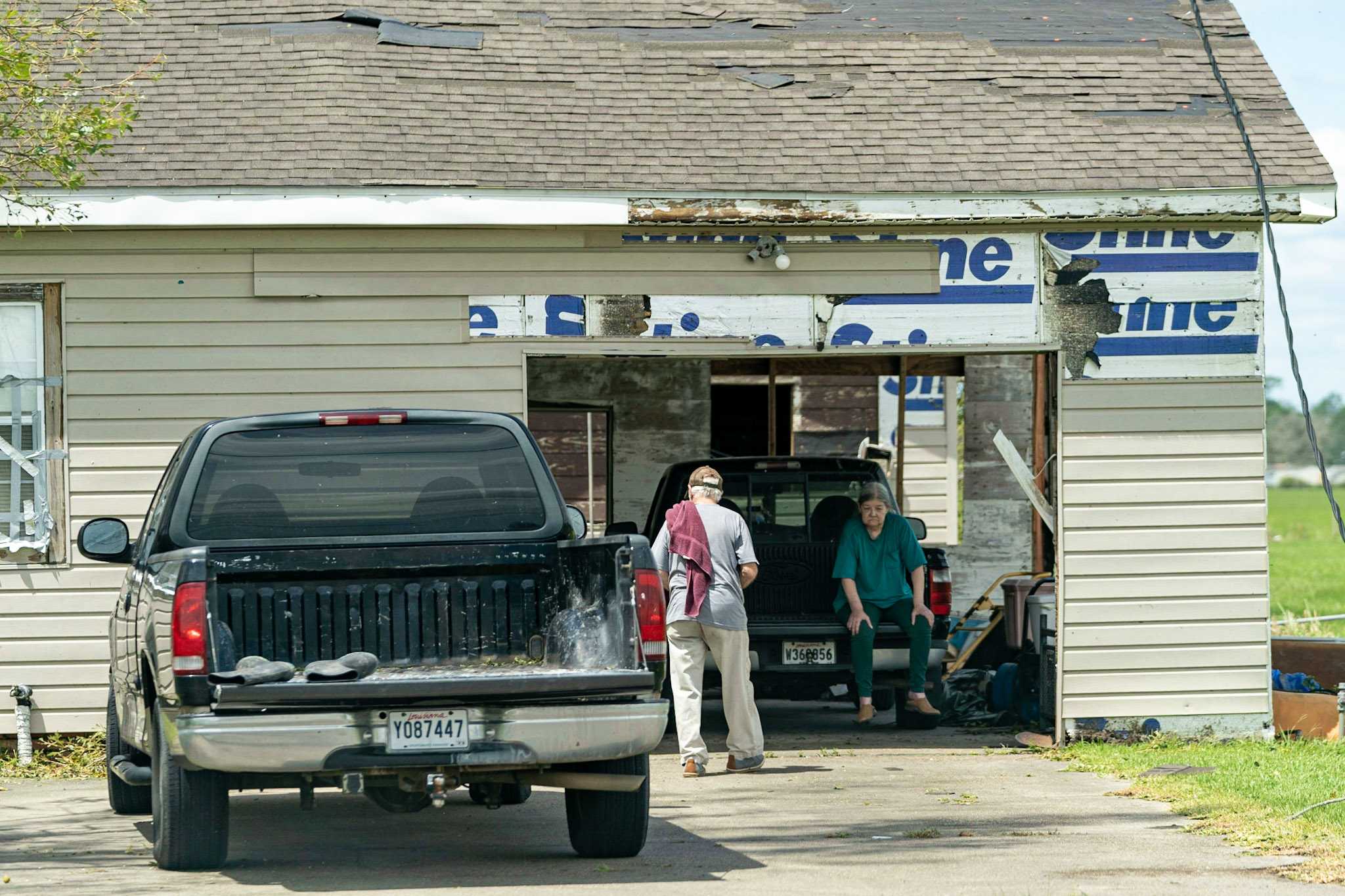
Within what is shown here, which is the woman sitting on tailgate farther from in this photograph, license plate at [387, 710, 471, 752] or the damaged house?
license plate at [387, 710, 471, 752]

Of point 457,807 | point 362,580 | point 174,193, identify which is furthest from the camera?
point 174,193

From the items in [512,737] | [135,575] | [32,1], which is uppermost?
[32,1]

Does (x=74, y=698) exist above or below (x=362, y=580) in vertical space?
below

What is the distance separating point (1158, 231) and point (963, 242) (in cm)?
123

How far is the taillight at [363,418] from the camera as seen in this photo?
7520 millimetres

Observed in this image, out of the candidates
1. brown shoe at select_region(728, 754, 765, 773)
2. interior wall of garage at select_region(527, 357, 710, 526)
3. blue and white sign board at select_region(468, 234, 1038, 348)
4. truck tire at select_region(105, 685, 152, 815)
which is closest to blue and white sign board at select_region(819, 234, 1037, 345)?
blue and white sign board at select_region(468, 234, 1038, 348)

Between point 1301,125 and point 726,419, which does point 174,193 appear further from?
point 726,419

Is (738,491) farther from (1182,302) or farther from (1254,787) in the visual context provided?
(1254,787)

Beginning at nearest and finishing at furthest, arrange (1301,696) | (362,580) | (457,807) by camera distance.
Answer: (362,580), (457,807), (1301,696)

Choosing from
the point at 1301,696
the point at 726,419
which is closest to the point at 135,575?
the point at 1301,696

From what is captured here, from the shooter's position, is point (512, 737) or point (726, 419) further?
point (726, 419)

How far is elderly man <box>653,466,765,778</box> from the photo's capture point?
384 inches

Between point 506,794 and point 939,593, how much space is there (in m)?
4.82

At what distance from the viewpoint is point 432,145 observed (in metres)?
10.5
